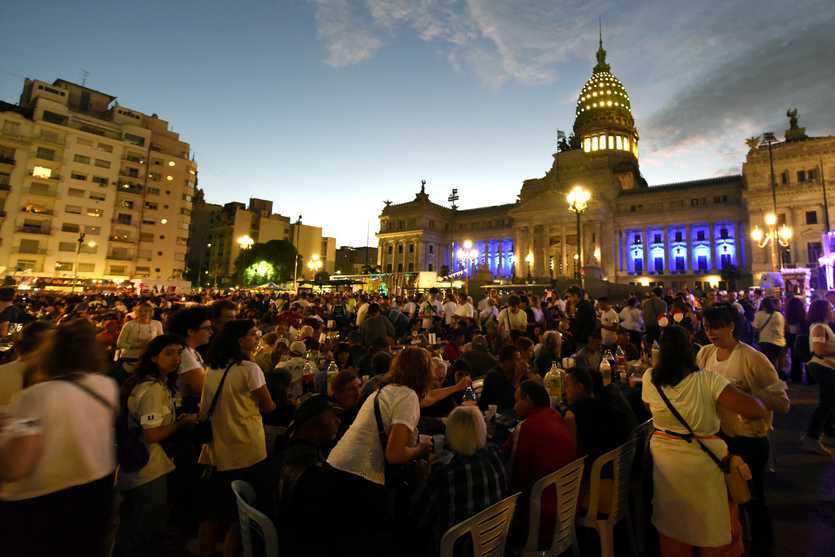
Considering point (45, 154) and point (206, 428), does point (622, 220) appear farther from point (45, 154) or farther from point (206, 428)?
point (45, 154)

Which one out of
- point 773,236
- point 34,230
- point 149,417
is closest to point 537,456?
point 149,417

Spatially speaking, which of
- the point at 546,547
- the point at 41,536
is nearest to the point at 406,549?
the point at 546,547

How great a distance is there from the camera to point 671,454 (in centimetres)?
284

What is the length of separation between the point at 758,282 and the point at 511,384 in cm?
4525

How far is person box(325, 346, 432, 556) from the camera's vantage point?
244 centimetres

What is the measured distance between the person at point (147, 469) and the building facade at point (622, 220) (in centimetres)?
3015

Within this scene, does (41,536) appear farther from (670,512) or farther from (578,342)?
(578,342)

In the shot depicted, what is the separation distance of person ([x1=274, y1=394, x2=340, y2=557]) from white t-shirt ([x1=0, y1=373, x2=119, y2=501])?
3.29ft

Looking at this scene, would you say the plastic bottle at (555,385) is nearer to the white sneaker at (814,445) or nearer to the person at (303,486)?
the person at (303,486)

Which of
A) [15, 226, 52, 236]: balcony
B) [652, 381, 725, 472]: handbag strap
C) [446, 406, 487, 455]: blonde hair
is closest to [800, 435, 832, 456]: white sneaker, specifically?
[652, 381, 725, 472]: handbag strap

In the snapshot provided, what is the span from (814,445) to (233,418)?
26.0 feet

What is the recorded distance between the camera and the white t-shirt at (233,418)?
3.24 m

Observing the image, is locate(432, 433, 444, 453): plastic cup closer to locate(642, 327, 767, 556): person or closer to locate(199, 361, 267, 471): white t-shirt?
locate(199, 361, 267, 471): white t-shirt

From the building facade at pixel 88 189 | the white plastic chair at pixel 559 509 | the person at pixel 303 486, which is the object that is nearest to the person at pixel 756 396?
the white plastic chair at pixel 559 509
